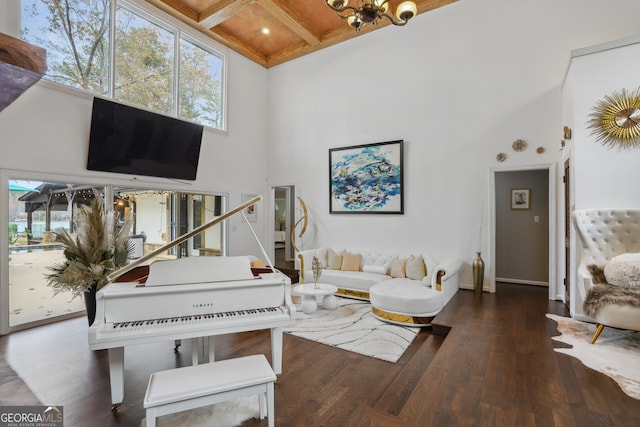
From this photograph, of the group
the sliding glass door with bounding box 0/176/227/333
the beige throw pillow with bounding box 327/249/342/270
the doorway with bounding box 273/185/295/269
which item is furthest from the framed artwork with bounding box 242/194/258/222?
the beige throw pillow with bounding box 327/249/342/270

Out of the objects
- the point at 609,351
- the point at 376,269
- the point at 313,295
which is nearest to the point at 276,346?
the point at 313,295

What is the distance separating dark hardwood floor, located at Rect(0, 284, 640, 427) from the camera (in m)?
1.93

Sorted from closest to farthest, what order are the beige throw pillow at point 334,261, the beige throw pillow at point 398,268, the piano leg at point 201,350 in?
the piano leg at point 201,350, the beige throw pillow at point 398,268, the beige throw pillow at point 334,261

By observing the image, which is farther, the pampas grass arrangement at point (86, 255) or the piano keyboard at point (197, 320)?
the pampas grass arrangement at point (86, 255)

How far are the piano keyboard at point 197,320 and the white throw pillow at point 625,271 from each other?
10.7 ft

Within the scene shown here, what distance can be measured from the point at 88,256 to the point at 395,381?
3120 millimetres

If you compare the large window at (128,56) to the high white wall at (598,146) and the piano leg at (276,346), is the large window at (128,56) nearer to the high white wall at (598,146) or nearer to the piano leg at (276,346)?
the piano leg at (276,346)

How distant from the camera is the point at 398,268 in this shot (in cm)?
505

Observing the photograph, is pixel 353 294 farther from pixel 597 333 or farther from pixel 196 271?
pixel 196 271

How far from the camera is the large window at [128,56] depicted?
4.13 meters

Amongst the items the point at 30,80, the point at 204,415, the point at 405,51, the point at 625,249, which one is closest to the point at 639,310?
the point at 625,249

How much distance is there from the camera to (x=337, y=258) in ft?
18.9

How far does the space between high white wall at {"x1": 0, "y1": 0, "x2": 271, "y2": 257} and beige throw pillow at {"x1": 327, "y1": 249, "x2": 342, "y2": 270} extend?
2245 mm

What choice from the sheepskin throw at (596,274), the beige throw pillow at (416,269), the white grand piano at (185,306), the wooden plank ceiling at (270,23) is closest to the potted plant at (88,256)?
the white grand piano at (185,306)
